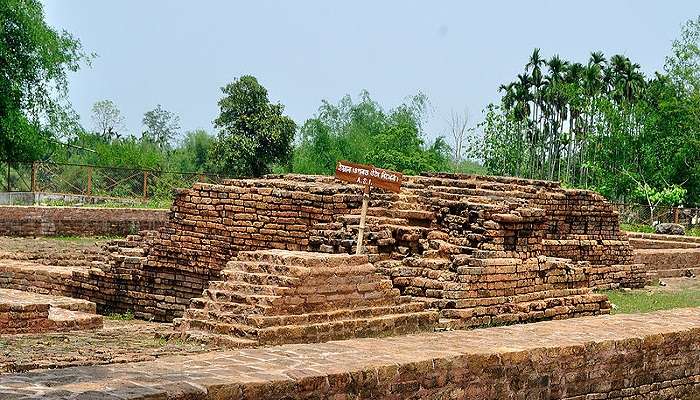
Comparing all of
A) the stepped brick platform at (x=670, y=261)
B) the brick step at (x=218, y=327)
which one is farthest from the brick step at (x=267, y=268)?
the stepped brick platform at (x=670, y=261)

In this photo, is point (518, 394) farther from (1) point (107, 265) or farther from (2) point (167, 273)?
(1) point (107, 265)

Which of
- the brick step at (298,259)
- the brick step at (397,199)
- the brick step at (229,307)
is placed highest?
the brick step at (397,199)

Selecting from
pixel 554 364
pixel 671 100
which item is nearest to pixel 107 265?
pixel 554 364

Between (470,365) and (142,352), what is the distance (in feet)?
7.55

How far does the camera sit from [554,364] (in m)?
6.38

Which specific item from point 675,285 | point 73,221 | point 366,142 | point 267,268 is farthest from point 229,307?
point 366,142

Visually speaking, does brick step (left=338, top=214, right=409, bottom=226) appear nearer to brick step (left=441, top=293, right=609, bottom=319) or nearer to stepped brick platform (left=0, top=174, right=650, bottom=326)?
stepped brick platform (left=0, top=174, right=650, bottom=326)

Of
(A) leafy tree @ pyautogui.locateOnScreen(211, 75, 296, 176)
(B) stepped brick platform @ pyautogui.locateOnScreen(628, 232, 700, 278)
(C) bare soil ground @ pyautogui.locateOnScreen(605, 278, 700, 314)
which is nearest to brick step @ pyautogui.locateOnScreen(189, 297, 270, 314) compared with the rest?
(C) bare soil ground @ pyautogui.locateOnScreen(605, 278, 700, 314)

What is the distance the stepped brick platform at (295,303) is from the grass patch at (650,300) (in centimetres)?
Answer: 360

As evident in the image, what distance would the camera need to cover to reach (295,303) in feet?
25.3

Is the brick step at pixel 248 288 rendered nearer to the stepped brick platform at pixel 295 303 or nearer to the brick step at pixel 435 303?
the stepped brick platform at pixel 295 303

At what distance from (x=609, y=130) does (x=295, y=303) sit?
32625 millimetres

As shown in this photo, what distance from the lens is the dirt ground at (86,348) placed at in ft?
21.5

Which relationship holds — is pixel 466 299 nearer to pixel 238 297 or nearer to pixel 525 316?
pixel 525 316
